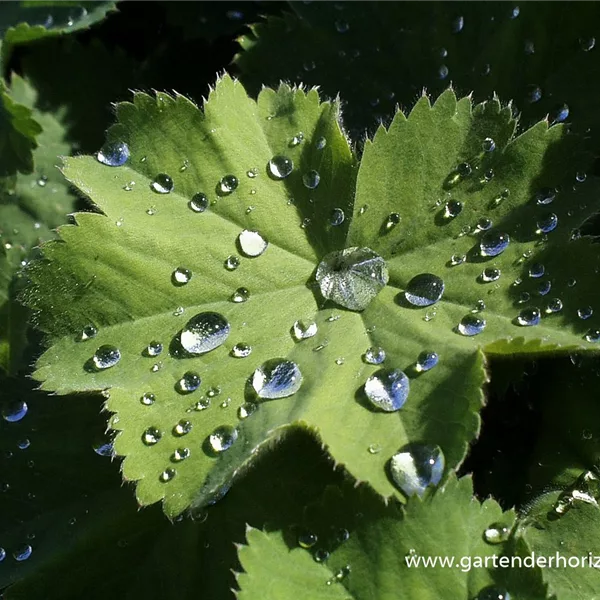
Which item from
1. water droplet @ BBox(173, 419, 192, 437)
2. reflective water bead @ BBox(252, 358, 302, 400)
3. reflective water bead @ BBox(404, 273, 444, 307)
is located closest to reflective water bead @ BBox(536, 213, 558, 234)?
reflective water bead @ BBox(404, 273, 444, 307)

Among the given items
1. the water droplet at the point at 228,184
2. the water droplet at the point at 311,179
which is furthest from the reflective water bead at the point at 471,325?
the water droplet at the point at 228,184

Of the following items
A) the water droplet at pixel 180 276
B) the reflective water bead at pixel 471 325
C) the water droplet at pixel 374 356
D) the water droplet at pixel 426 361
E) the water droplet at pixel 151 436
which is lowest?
the reflective water bead at pixel 471 325

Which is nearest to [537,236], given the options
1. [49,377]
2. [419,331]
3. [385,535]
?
[419,331]

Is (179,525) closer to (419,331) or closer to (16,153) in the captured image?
(419,331)

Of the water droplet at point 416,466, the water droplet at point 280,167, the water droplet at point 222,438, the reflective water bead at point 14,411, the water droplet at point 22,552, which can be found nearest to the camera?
the water droplet at point 416,466

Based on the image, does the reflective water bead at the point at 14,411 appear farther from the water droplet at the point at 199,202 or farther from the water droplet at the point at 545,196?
the water droplet at the point at 545,196

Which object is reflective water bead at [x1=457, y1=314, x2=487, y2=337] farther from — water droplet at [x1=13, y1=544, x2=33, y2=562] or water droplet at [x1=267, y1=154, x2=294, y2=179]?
water droplet at [x1=13, y1=544, x2=33, y2=562]

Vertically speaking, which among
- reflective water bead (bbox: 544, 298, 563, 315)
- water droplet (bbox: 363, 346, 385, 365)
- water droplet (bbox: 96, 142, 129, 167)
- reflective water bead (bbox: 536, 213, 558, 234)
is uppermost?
water droplet (bbox: 96, 142, 129, 167)

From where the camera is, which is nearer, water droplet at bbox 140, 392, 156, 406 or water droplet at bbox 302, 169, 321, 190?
water droplet at bbox 140, 392, 156, 406
